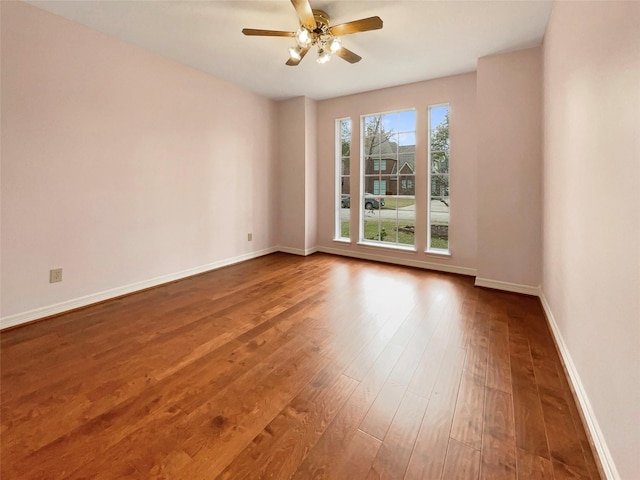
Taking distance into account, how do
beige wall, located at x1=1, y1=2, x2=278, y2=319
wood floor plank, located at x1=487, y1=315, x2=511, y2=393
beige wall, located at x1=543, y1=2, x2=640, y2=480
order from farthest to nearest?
beige wall, located at x1=1, y1=2, x2=278, y2=319, wood floor plank, located at x1=487, y1=315, x2=511, y2=393, beige wall, located at x1=543, y1=2, x2=640, y2=480

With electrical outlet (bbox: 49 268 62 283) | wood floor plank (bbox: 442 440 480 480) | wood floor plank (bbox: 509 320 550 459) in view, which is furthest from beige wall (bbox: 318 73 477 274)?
electrical outlet (bbox: 49 268 62 283)

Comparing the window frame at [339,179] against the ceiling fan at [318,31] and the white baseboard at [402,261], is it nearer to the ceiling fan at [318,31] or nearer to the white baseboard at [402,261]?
the white baseboard at [402,261]

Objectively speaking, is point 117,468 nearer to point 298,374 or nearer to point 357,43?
point 298,374

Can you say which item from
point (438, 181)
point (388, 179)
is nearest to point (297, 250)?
point (388, 179)

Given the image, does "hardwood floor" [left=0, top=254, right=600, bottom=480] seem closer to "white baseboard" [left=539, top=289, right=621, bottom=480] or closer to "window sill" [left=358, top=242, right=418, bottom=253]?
"white baseboard" [left=539, top=289, right=621, bottom=480]

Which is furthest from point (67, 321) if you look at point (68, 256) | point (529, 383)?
point (529, 383)

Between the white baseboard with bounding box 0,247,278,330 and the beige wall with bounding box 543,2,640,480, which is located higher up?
the beige wall with bounding box 543,2,640,480

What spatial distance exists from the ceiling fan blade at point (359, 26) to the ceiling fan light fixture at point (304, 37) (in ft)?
0.63

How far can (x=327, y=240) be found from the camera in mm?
5191

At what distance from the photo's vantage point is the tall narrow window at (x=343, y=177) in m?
4.91

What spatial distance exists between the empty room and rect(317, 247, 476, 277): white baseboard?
0.04m

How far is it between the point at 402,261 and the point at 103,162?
3878 mm

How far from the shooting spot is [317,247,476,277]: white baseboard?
3.97 meters

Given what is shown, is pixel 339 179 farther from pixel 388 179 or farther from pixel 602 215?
pixel 602 215
